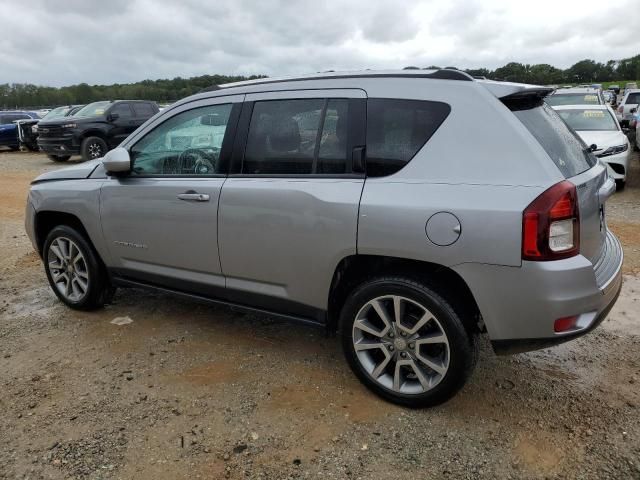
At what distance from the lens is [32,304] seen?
4.77 metres

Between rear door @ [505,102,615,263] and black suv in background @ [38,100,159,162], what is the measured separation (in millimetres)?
14481

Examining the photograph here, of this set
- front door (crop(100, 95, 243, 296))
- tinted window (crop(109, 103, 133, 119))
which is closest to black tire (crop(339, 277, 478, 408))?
front door (crop(100, 95, 243, 296))

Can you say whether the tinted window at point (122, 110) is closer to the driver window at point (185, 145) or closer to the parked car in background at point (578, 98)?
the parked car in background at point (578, 98)

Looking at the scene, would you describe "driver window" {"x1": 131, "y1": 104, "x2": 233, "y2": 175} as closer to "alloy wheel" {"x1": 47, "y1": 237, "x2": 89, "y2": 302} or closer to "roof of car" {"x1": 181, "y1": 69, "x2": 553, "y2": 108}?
"roof of car" {"x1": 181, "y1": 69, "x2": 553, "y2": 108}

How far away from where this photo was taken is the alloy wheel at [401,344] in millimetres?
2865

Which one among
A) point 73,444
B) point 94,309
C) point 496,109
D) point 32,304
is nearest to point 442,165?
point 496,109

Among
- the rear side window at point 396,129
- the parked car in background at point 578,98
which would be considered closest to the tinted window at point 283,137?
the rear side window at point 396,129

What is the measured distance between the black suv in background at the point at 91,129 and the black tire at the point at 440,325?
46.1ft

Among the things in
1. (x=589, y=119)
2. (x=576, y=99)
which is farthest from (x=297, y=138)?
(x=576, y=99)

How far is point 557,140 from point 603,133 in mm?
7713

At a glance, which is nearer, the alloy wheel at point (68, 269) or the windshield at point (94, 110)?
the alloy wheel at point (68, 269)

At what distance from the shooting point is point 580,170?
2840 mm

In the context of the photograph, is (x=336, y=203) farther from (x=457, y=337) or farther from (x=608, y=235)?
(x=608, y=235)

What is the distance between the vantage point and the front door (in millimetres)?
3521
